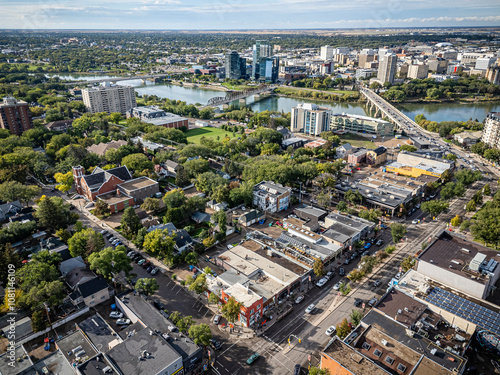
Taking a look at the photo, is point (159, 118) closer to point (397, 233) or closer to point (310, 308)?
point (397, 233)

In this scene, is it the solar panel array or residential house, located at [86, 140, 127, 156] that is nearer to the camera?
the solar panel array

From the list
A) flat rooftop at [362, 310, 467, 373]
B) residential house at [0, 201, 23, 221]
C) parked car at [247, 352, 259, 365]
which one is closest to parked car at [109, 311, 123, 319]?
parked car at [247, 352, 259, 365]

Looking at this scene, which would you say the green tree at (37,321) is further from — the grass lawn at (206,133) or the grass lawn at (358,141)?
the grass lawn at (358,141)

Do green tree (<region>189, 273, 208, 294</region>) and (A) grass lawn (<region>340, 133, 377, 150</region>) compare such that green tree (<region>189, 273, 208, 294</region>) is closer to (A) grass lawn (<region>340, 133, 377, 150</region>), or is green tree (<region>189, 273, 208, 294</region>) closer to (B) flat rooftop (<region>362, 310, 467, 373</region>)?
(B) flat rooftop (<region>362, 310, 467, 373</region>)

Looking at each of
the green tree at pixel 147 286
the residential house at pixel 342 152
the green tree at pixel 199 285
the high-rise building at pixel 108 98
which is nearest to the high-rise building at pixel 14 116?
the high-rise building at pixel 108 98

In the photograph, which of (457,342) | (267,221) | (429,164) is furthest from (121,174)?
(429,164)
